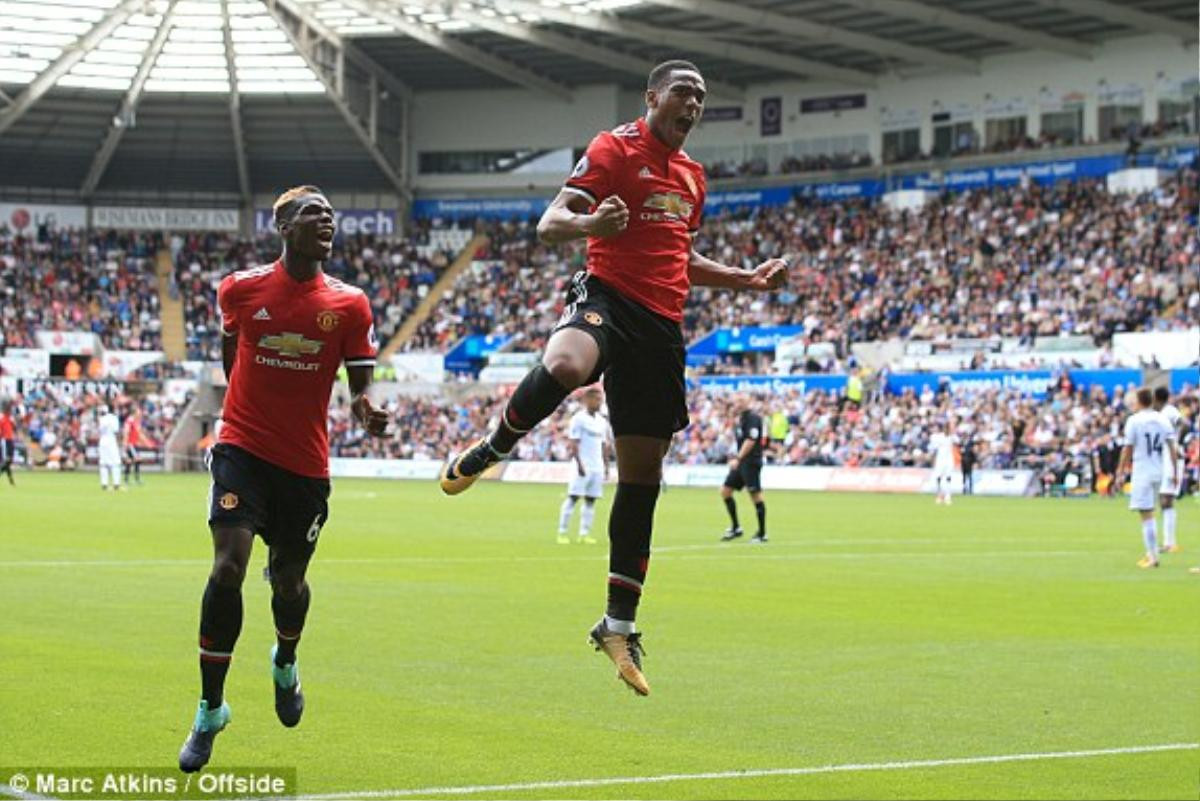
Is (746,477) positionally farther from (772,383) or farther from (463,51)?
(463,51)

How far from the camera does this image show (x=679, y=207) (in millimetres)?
9461

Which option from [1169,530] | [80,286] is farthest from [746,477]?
[80,286]

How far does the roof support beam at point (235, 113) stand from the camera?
234 ft

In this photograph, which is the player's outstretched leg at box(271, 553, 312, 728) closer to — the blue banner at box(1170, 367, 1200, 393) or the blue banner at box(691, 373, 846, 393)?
the blue banner at box(1170, 367, 1200, 393)

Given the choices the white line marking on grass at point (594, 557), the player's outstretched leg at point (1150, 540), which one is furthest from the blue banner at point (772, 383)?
the player's outstretched leg at point (1150, 540)

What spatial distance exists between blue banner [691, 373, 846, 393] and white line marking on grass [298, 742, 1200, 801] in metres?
48.8

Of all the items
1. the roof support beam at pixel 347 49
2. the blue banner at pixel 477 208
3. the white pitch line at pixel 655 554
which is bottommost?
the white pitch line at pixel 655 554

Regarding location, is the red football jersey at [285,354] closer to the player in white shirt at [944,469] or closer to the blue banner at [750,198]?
the player in white shirt at [944,469]

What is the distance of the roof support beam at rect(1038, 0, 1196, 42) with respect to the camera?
63156 millimetres

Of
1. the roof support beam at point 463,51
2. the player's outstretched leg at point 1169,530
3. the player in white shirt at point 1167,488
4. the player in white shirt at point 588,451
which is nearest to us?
the player in white shirt at point 1167,488

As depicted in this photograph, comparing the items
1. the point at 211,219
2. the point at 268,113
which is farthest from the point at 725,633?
the point at 211,219

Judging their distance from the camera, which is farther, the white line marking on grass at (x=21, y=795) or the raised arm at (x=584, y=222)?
the white line marking on grass at (x=21, y=795)

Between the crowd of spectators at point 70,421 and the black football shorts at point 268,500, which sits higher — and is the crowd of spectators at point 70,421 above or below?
below

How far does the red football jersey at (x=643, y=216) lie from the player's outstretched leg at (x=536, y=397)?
48 cm
